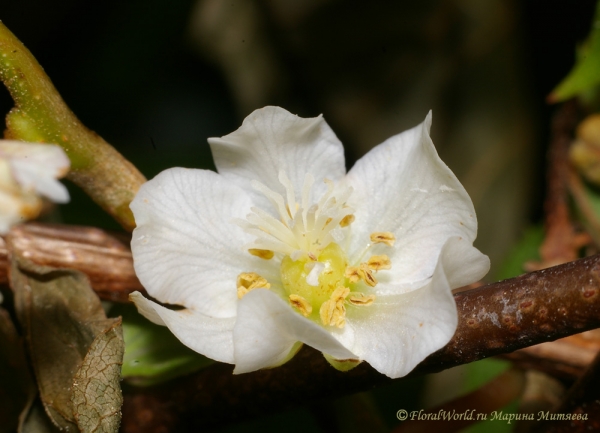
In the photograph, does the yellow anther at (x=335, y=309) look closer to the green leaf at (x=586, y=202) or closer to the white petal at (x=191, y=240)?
the white petal at (x=191, y=240)

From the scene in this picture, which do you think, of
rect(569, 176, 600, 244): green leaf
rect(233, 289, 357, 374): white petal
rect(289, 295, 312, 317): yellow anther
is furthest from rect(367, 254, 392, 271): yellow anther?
rect(569, 176, 600, 244): green leaf

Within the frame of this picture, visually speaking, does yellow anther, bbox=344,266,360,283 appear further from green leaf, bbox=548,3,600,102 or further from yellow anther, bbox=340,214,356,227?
green leaf, bbox=548,3,600,102

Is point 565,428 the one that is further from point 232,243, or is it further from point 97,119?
point 97,119

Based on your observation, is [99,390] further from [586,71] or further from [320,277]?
Answer: [586,71]

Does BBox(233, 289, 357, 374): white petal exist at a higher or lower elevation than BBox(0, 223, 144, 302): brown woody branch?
lower

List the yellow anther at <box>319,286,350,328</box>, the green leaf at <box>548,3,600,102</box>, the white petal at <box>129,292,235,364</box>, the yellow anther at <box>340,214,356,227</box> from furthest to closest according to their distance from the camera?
the green leaf at <box>548,3,600,102</box>, the yellow anther at <box>340,214,356,227</box>, the yellow anther at <box>319,286,350,328</box>, the white petal at <box>129,292,235,364</box>

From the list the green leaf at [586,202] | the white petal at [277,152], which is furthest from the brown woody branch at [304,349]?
the green leaf at [586,202]
